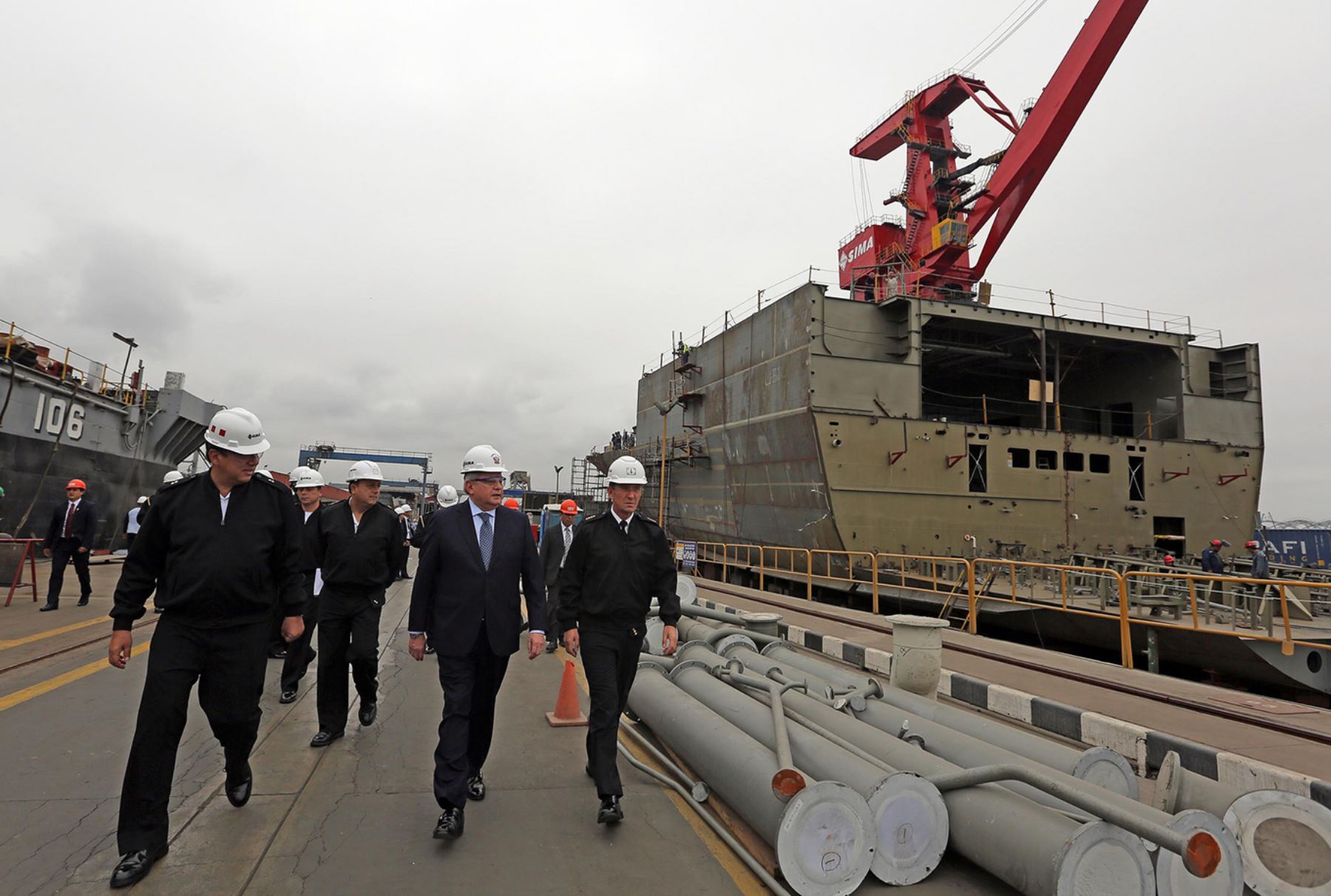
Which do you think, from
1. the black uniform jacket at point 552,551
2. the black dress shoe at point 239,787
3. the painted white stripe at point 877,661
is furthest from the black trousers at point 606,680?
the painted white stripe at point 877,661

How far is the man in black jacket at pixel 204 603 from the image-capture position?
2.93m

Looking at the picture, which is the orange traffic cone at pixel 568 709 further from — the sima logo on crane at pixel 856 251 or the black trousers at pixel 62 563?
the sima logo on crane at pixel 856 251

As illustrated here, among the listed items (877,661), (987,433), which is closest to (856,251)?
(987,433)

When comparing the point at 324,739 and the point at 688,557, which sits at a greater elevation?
the point at 688,557

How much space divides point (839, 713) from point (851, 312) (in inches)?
559

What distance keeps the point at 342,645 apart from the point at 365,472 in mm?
1356

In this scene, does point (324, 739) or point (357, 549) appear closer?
point (324, 739)

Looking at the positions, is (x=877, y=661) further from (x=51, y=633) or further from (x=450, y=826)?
(x=51, y=633)

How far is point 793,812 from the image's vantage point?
2.87 metres

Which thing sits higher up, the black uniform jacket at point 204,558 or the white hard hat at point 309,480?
the white hard hat at point 309,480

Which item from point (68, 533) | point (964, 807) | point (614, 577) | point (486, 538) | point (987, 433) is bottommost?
point (964, 807)

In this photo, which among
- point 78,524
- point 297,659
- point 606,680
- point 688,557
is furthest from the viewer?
point 688,557

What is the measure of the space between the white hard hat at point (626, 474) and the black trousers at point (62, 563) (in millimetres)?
9939

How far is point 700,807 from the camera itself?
3.66 metres
